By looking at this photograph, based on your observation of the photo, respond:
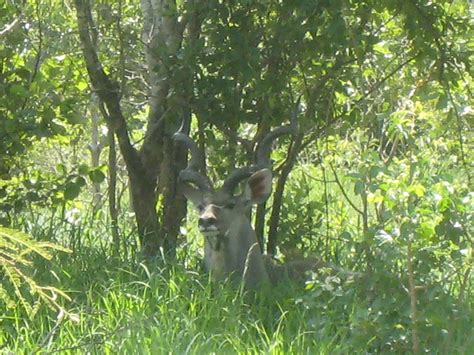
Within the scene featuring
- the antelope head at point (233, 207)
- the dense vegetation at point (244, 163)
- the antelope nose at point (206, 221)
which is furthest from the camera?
the antelope head at point (233, 207)

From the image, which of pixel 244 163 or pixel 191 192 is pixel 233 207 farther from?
pixel 244 163

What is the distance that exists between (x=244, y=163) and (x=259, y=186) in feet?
2.44

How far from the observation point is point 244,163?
8.50m

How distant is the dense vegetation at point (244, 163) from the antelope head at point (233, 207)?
0.70 feet

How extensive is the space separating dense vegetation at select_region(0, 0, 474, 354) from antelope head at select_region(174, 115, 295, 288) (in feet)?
0.70

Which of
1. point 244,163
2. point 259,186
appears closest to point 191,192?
point 259,186

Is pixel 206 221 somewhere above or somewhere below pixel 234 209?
below

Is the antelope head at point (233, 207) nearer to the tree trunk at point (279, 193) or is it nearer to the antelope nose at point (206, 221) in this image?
the antelope nose at point (206, 221)

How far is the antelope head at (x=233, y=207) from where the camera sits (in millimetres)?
7594

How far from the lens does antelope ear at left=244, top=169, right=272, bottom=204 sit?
7.69 meters

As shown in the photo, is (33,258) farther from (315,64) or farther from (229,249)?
(315,64)

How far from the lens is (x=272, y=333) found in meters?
6.34

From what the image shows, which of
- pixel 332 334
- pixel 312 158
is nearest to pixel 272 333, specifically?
pixel 332 334

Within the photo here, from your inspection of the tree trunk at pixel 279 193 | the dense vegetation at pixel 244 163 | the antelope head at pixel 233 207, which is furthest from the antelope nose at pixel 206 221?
the tree trunk at pixel 279 193
